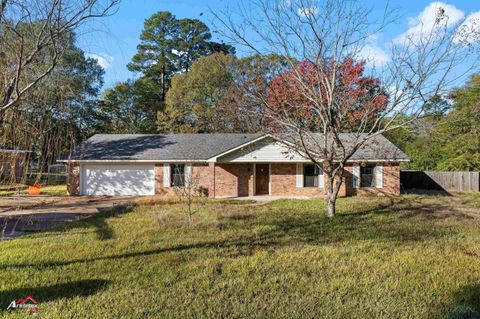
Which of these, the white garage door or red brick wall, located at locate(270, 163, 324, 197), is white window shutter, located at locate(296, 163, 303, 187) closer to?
red brick wall, located at locate(270, 163, 324, 197)

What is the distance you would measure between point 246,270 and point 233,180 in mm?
13848

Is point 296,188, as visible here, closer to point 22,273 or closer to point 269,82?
point 269,82

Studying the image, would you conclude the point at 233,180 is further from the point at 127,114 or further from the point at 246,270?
the point at 127,114

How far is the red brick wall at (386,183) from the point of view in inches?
749

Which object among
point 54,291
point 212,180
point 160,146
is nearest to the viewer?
point 54,291

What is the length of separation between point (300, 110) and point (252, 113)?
1745 millimetres

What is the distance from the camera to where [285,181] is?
19.5 m

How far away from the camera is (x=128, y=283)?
15.9 ft

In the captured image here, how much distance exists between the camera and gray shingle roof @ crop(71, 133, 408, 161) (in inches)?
746

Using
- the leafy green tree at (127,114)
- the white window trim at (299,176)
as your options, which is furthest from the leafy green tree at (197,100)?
the white window trim at (299,176)

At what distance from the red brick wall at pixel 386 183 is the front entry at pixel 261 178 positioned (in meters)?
4.34

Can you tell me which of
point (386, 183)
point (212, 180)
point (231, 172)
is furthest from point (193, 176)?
point (386, 183)

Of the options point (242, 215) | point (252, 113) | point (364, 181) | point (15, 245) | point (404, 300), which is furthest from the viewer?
point (364, 181)

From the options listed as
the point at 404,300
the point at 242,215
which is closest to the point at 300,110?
the point at 242,215
